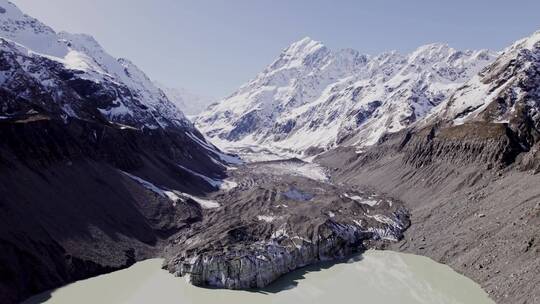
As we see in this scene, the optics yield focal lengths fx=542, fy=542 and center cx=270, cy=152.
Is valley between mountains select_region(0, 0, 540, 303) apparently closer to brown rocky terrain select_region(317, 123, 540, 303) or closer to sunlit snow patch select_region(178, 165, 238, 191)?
brown rocky terrain select_region(317, 123, 540, 303)

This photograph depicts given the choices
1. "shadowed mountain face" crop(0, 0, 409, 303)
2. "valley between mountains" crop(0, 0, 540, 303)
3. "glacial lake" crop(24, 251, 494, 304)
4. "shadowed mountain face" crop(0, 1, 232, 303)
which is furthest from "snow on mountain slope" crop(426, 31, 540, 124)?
"shadowed mountain face" crop(0, 1, 232, 303)

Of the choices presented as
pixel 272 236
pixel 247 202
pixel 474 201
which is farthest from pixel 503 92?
pixel 272 236

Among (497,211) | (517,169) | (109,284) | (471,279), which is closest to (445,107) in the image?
(517,169)

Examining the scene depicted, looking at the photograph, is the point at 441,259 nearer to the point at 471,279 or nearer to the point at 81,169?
the point at 471,279

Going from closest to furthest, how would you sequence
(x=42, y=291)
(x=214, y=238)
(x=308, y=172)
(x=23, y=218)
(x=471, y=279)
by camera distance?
1. (x=42, y=291)
2. (x=471, y=279)
3. (x=23, y=218)
4. (x=214, y=238)
5. (x=308, y=172)

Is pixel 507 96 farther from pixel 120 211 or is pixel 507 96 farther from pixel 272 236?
pixel 120 211

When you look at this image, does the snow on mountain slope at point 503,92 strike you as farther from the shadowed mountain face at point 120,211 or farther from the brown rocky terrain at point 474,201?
the shadowed mountain face at point 120,211

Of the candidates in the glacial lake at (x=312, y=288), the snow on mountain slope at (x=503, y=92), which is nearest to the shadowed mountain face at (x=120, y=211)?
the glacial lake at (x=312, y=288)
